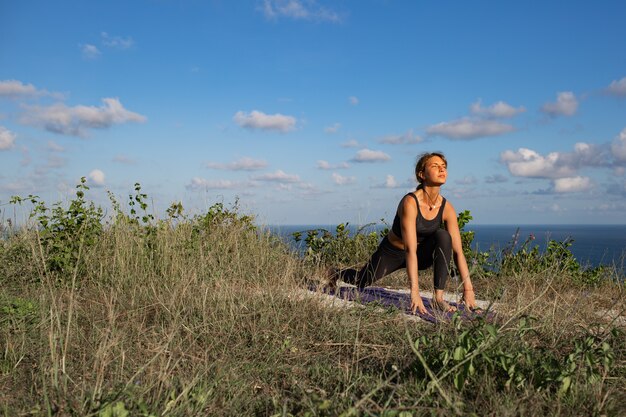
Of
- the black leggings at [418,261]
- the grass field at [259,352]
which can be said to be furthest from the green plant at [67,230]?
the black leggings at [418,261]

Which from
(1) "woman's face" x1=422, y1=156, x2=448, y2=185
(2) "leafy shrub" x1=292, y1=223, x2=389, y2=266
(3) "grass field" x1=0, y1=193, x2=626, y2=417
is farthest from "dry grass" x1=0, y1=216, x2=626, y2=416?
(2) "leafy shrub" x1=292, y1=223, x2=389, y2=266

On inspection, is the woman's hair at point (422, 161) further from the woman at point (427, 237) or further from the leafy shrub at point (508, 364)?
the leafy shrub at point (508, 364)

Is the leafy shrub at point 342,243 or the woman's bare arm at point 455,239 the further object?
the leafy shrub at point 342,243

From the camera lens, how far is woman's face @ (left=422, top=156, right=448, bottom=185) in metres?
4.81

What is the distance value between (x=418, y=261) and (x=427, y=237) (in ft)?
1.05

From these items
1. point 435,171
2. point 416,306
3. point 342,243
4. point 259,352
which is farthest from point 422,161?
point 342,243

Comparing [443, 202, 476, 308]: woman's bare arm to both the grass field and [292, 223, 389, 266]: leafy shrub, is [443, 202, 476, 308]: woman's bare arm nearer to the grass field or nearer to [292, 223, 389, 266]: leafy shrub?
the grass field

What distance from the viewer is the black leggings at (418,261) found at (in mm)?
4797

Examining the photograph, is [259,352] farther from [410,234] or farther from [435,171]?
[435,171]

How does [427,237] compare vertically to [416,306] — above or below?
above

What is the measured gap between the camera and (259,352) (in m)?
3.43

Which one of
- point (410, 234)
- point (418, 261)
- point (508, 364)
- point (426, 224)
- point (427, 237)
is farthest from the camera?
point (418, 261)

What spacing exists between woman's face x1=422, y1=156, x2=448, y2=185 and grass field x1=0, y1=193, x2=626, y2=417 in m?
1.27

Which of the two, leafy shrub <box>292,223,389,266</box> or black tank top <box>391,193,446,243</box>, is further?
leafy shrub <box>292,223,389,266</box>
